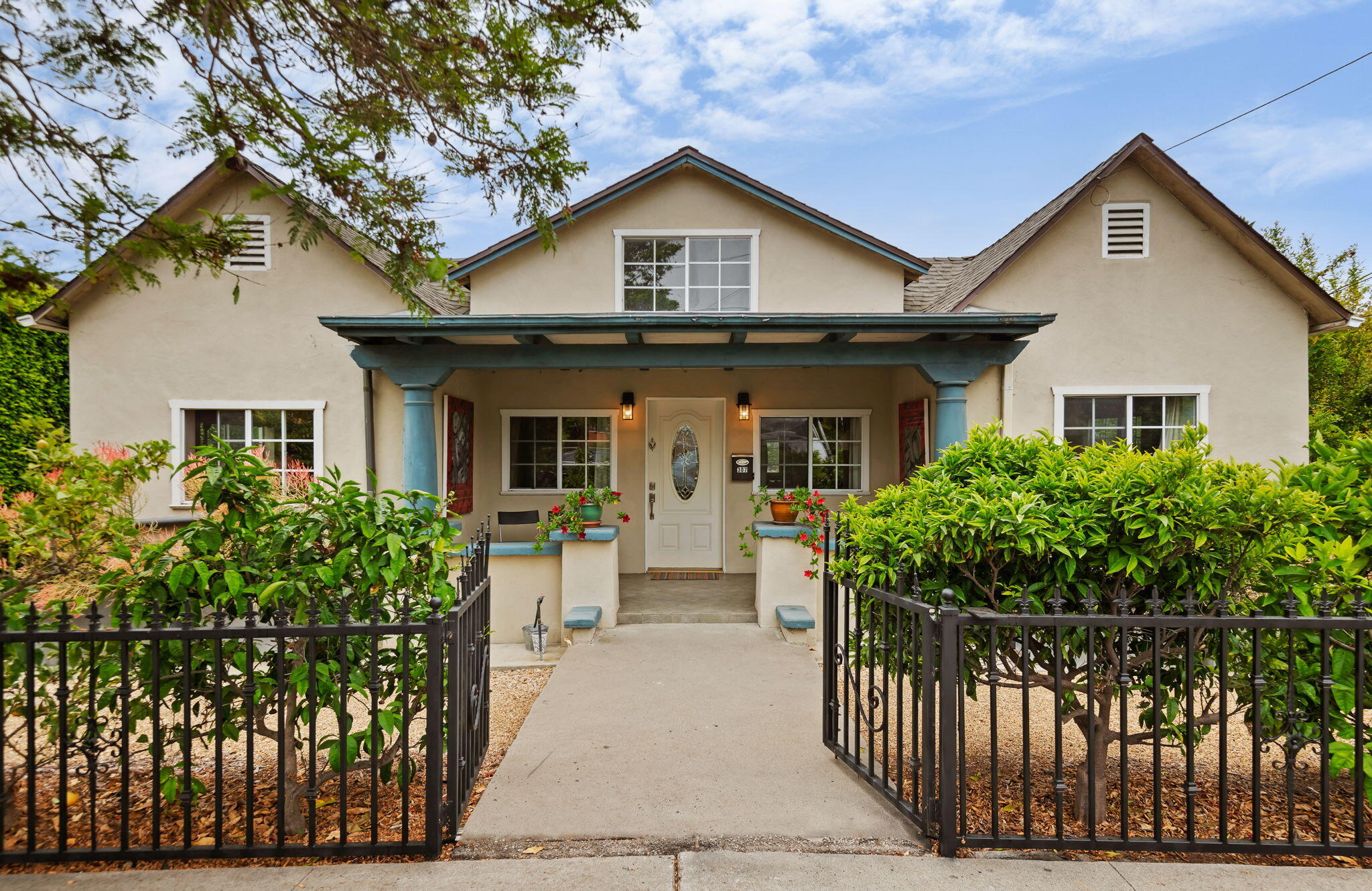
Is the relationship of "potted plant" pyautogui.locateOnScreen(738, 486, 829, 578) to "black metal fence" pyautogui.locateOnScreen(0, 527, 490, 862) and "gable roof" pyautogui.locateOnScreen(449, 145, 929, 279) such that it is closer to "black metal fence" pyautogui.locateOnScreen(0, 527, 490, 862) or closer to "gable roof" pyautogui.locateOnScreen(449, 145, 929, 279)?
"gable roof" pyautogui.locateOnScreen(449, 145, 929, 279)

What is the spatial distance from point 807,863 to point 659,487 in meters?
7.13

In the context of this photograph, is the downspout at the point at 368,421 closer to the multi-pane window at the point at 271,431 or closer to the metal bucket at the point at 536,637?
the multi-pane window at the point at 271,431

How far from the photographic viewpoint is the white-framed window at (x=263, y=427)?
26.1 feet

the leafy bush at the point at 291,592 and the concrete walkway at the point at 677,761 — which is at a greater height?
the leafy bush at the point at 291,592

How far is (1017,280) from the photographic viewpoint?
26.5 ft

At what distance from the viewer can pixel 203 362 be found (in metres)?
8.02

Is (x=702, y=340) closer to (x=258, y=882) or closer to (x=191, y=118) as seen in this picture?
(x=191, y=118)

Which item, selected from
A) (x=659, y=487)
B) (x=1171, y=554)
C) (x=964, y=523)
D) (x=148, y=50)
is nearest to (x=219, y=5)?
(x=148, y=50)

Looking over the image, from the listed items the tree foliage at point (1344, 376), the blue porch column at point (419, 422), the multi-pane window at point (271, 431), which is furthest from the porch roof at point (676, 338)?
the tree foliage at point (1344, 376)

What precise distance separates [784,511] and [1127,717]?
5.06 metres

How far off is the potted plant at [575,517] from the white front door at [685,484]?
2104mm

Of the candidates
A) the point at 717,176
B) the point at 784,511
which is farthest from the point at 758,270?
the point at 784,511

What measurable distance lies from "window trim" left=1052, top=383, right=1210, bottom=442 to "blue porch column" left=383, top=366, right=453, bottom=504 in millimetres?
6949

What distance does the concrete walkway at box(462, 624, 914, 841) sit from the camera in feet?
10.0
